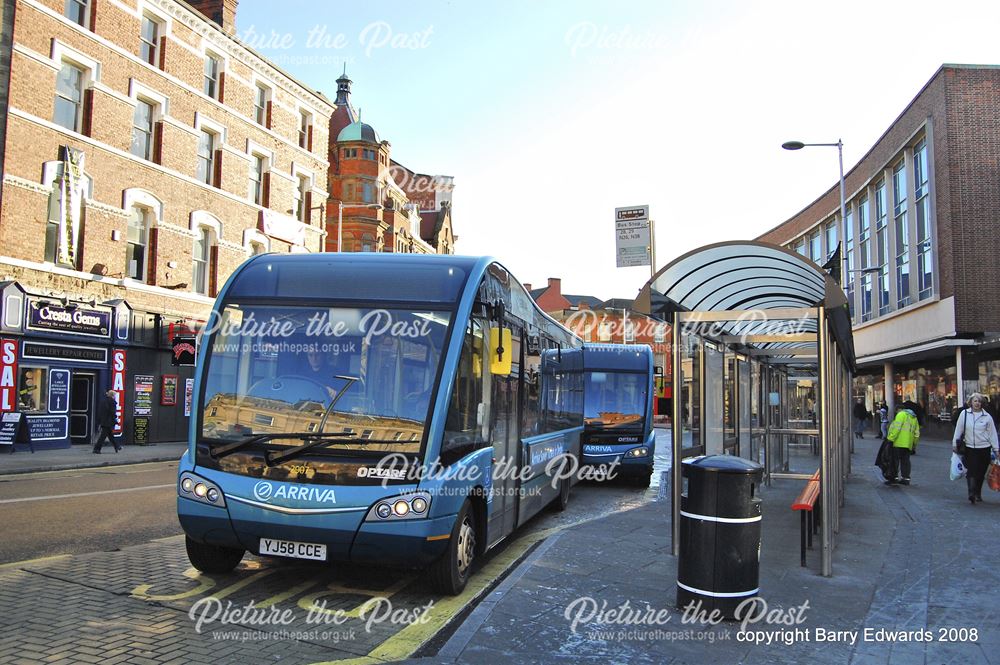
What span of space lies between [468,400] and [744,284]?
4469 millimetres

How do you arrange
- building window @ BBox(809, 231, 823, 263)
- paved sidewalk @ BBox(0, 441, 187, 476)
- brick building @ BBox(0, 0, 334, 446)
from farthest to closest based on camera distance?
building window @ BBox(809, 231, 823, 263), brick building @ BBox(0, 0, 334, 446), paved sidewalk @ BBox(0, 441, 187, 476)

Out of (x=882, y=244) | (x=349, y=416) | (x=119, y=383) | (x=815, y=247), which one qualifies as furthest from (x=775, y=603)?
(x=815, y=247)

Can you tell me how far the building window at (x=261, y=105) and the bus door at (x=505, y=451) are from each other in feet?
91.3

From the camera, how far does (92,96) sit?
24.1 m

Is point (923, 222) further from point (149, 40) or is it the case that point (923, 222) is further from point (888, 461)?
point (149, 40)

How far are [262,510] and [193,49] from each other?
2694cm

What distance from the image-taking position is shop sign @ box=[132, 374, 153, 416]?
2534cm

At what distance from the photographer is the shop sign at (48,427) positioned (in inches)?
845

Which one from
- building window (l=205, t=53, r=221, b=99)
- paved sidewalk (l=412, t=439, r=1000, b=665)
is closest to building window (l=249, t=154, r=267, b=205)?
building window (l=205, t=53, r=221, b=99)

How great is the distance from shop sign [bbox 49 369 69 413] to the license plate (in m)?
19.2

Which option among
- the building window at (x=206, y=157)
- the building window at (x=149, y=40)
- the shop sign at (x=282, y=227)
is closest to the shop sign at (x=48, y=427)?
the building window at (x=206, y=157)

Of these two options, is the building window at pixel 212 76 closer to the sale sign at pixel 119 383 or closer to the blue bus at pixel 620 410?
the sale sign at pixel 119 383

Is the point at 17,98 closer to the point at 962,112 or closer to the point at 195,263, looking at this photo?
the point at 195,263

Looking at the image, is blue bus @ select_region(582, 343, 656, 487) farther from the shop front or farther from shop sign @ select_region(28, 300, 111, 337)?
shop sign @ select_region(28, 300, 111, 337)
